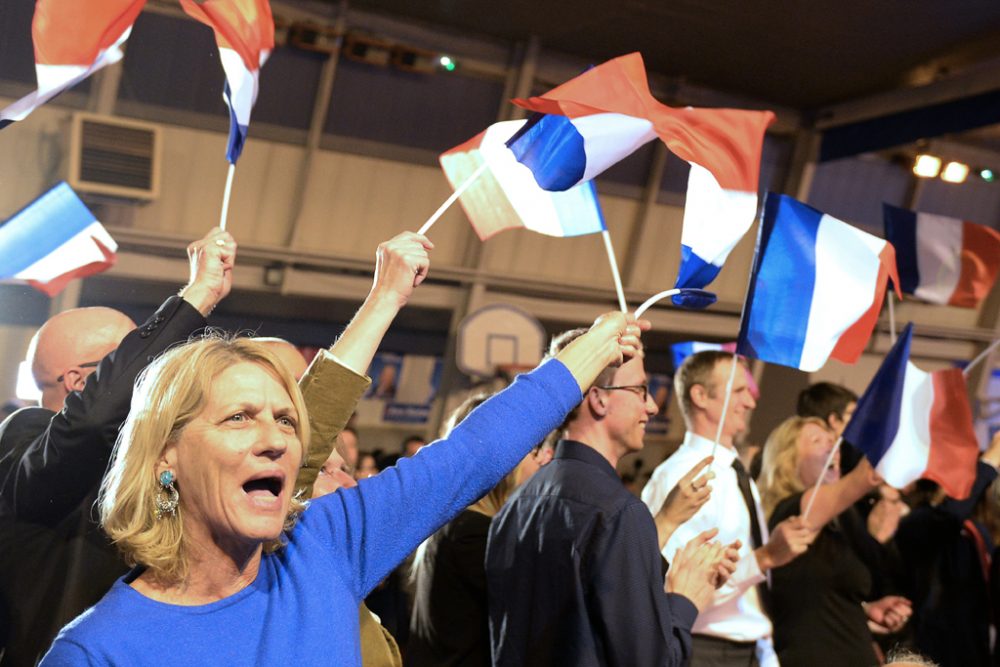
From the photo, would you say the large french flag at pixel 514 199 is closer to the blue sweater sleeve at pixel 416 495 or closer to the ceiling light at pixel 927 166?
the blue sweater sleeve at pixel 416 495

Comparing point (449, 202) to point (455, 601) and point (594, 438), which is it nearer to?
point (594, 438)

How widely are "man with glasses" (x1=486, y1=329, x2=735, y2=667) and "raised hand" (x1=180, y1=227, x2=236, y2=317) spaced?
0.76 metres

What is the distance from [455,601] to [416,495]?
4.44 feet

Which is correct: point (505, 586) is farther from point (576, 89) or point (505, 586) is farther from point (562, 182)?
point (576, 89)

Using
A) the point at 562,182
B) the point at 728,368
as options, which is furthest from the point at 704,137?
the point at 728,368

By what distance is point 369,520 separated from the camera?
1.66m

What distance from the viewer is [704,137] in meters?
2.81

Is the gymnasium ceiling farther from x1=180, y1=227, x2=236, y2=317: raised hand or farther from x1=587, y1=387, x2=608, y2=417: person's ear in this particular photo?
x1=180, y1=227, x2=236, y2=317: raised hand

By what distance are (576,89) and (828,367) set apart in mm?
8732

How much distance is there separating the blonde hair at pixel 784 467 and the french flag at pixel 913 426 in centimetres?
57

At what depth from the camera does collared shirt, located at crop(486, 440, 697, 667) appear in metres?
2.29

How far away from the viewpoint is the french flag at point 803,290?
132 inches

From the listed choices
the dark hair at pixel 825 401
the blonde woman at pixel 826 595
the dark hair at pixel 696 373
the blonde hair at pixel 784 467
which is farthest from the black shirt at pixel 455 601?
the dark hair at pixel 825 401

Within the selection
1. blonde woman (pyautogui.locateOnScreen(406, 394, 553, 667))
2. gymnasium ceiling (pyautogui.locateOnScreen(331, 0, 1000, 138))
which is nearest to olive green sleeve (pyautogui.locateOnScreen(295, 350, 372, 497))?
blonde woman (pyautogui.locateOnScreen(406, 394, 553, 667))
